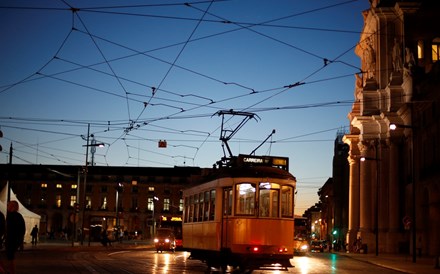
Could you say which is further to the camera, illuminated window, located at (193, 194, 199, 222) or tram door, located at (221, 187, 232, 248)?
illuminated window, located at (193, 194, 199, 222)

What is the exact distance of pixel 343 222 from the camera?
92312 millimetres

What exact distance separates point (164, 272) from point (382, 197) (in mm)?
40091

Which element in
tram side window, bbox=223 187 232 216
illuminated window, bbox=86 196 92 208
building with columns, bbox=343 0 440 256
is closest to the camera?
tram side window, bbox=223 187 232 216

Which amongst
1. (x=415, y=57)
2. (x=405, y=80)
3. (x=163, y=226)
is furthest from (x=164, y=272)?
(x=415, y=57)

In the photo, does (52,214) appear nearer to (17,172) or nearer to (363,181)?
(17,172)

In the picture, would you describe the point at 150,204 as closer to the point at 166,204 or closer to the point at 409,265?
the point at 166,204

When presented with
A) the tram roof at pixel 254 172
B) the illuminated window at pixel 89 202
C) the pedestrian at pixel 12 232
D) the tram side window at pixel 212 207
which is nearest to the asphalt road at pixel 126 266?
the tram side window at pixel 212 207

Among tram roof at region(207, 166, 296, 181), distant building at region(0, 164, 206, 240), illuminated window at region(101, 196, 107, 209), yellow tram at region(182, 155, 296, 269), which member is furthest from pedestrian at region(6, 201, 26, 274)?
illuminated window at region(101, 196, 107, 209)

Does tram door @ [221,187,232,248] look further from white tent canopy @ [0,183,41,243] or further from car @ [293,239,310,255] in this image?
white tent canopy @ [0,183,41,243]

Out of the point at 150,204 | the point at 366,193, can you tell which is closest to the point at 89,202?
the point at 150,204

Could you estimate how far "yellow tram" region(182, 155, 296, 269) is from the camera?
21.0 m

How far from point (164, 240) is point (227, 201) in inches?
1063

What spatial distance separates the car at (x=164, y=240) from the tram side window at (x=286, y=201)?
1046 inches

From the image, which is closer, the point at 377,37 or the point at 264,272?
the point at 264,272
